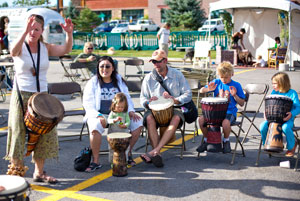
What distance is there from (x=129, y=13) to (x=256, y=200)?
6569 centimetres

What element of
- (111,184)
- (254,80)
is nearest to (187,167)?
(111,184)

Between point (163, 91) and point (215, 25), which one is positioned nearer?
point (163, 91)

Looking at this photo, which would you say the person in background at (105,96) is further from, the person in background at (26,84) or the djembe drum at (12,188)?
the djembe drum at (12,188)

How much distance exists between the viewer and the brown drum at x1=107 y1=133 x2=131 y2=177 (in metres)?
5.37

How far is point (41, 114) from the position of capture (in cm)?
468

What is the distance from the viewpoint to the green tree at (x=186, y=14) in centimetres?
4272

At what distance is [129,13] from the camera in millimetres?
68750

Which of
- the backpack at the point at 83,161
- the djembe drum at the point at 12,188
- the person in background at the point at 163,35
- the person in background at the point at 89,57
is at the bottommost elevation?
the backpack at the point at 83,161

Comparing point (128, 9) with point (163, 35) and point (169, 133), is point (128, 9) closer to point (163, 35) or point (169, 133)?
point (163, 35)

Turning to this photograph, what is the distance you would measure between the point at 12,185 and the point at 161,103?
9.88 ft

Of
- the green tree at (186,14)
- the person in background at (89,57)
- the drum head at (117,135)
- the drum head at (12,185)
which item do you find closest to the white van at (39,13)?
the green tree at (186,14)

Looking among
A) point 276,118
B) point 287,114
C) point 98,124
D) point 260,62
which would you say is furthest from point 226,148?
point 260,62

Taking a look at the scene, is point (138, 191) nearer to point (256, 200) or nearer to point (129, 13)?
point (256, 200)

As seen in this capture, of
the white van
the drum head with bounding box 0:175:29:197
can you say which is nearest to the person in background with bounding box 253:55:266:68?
the white van
